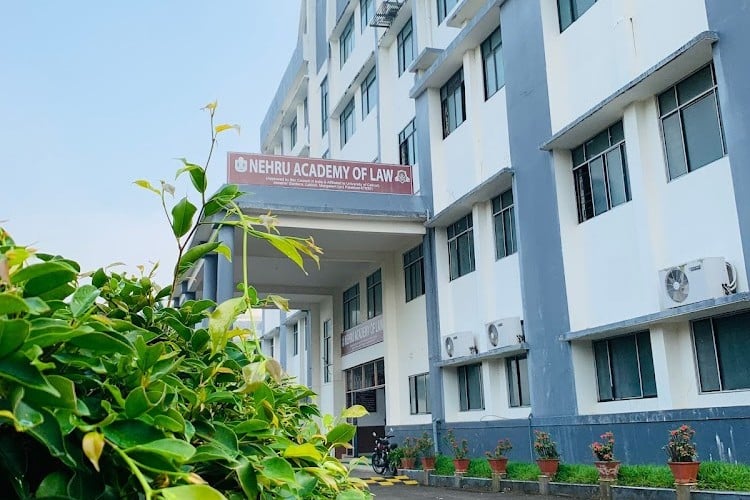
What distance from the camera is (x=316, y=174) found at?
12.9m

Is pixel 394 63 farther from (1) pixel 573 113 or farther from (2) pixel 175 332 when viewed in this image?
(2) pixel 175 332

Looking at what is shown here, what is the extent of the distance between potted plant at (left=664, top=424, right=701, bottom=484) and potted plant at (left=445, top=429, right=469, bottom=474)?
436 cm

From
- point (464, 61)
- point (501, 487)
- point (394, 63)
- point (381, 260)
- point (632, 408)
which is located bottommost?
point (501, 487)

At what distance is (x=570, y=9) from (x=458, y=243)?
4682 millimetres

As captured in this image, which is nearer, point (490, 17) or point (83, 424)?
point (83, 424)

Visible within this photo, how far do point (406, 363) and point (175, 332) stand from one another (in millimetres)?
14164

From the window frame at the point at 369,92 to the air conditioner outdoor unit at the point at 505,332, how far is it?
8.16 metres

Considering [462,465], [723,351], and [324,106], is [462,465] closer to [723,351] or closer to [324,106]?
[723,351]

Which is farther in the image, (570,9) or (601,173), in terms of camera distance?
(570,9)

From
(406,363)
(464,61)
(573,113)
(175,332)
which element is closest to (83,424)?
(175,332)

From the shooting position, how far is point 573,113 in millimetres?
9625

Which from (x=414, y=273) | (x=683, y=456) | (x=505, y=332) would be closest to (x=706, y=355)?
(x=683, y=456)

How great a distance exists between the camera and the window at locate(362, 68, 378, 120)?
17656mm

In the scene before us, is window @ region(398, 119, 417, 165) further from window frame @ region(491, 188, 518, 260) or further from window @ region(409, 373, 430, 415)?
window @ region(409, 373, 430, 415)
